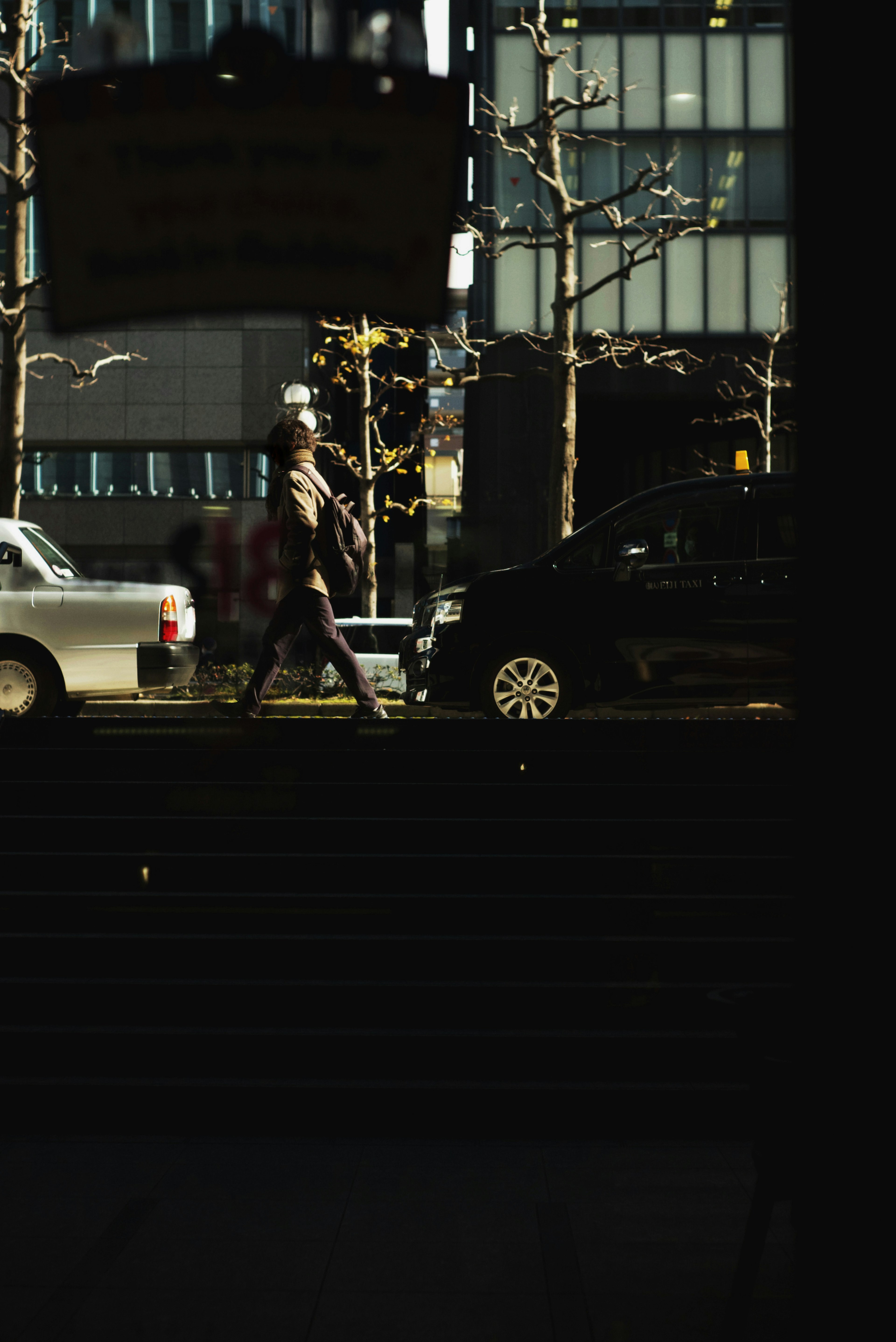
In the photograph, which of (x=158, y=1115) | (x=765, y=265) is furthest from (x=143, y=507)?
(x=158, y=1115)

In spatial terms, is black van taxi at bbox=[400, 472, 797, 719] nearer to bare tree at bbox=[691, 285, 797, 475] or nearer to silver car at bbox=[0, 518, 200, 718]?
silver car at bbox=[0, 518, 200, 718]

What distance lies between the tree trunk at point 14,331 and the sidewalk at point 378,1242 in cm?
738

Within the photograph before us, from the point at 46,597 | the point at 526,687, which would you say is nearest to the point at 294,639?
the point at 526,687

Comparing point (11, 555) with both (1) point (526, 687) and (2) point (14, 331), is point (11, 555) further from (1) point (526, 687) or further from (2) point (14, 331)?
(1) point (526, 687)

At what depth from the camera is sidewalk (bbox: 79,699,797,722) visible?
10938mm

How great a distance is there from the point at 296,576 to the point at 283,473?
26.8 inches

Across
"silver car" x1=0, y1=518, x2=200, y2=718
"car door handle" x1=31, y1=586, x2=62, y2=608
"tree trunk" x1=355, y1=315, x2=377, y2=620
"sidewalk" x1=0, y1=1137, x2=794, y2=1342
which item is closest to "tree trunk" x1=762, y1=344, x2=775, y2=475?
"tree trunk" x1=355, y1=315, x2=377, y2=620

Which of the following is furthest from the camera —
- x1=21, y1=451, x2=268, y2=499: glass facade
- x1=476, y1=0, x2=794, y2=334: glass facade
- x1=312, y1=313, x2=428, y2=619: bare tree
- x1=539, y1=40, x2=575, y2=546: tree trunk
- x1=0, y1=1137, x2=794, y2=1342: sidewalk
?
→ x1=21, y1=451, x2=268, y2=499: glass facade

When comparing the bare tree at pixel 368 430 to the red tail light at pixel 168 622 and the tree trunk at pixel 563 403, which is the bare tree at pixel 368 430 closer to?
the tree trunk at pixel 563 403

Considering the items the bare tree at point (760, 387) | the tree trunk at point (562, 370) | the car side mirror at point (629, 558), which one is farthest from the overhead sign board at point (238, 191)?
the bare tree at point (760, 387)

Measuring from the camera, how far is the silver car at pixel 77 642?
10344 millimetres

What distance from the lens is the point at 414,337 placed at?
18.1 metres

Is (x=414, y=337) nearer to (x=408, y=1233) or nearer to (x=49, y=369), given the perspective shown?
(x=49, y=369)

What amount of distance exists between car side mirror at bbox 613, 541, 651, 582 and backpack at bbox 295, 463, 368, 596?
6.54 feet
